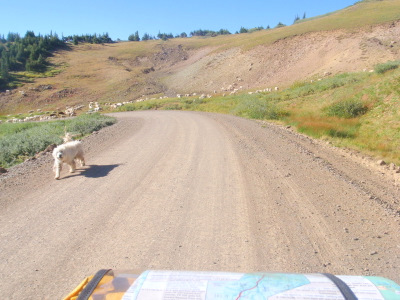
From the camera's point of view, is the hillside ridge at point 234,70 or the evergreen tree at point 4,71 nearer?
the hillside ridge at point 234,70

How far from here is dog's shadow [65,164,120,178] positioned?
8984 millimetres

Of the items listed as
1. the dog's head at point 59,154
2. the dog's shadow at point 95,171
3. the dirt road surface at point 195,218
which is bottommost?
the dirt road surface at point 195,218

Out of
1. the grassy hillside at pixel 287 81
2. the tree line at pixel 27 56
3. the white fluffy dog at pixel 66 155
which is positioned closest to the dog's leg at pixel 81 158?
the white fluffy dog at pixel 66 155

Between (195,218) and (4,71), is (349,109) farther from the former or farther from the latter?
(4,71)

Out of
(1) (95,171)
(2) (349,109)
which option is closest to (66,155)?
(1) (95,171)

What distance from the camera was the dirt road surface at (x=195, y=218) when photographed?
4449 millimetres

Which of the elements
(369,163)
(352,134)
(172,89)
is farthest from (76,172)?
(172,89)

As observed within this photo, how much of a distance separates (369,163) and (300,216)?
6.06 m

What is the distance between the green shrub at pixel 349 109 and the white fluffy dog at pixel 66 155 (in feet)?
47.1

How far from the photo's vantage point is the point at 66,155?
29.3ft

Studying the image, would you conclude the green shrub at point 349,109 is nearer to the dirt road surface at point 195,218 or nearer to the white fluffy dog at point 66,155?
the dirt road surface at point 195,218

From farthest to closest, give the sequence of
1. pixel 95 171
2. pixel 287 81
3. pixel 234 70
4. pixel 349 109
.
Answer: pixel 234 70 < pixel 287 81 < pixel 349 109 < pixel 95 171

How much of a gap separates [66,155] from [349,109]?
50.2 ft

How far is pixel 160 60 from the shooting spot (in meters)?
92.2
